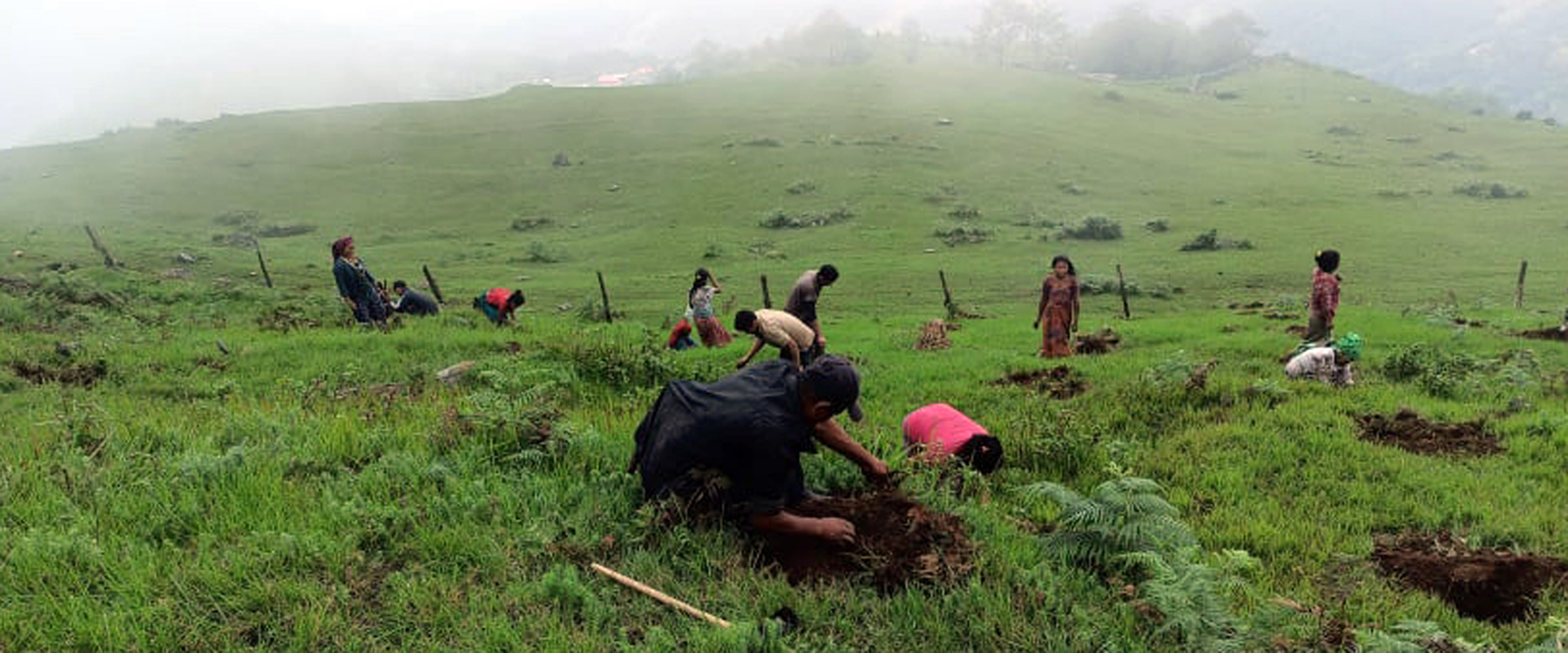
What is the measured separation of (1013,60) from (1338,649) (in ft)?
513

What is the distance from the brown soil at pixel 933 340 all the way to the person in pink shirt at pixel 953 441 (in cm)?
713

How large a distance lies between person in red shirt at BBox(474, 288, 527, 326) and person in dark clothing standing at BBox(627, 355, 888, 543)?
35.4 feet

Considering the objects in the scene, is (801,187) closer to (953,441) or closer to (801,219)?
(801,219)

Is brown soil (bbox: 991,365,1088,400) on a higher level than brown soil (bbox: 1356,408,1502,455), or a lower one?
lower

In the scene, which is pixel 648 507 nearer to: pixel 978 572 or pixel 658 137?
pixel 978 572

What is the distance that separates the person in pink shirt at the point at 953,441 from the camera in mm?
6160

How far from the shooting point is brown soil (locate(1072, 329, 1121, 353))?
1371 centimetres

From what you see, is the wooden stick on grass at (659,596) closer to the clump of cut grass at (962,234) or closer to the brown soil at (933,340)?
the brown soil at (933,340)

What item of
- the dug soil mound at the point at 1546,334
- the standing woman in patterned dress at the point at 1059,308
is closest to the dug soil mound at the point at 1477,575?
the standing woman in patterned dress at the point at 1059,308

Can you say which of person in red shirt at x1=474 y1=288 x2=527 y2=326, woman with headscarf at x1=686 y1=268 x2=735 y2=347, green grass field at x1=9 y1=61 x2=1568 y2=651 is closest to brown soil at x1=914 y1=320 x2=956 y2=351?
green grass field at x1=9 y1=61 x2=1568 y2=651

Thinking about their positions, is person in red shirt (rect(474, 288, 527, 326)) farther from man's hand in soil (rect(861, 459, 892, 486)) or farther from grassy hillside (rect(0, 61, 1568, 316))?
man's hand in soil (rect(861, 459, 892, 486))

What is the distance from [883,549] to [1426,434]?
21.3ft

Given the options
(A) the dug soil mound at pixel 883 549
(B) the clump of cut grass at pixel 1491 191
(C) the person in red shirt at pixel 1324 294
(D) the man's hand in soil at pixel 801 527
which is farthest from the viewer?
(B) the clump of cut grass at pixel 1491 191

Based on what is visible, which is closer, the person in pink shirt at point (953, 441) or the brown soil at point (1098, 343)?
the person in pink shirt at point (953, 441)
